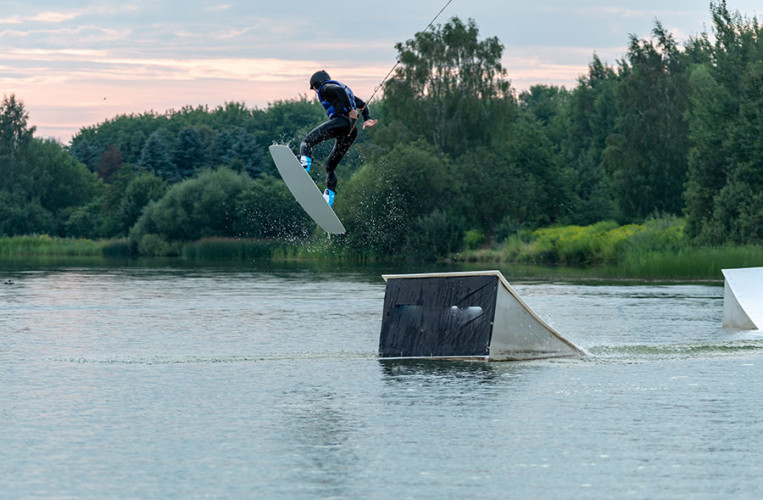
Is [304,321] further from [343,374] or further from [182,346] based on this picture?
[343,374]

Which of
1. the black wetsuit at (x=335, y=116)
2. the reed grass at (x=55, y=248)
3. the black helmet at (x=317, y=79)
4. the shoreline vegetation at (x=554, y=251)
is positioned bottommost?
the reed grass at (x=55, y=248)

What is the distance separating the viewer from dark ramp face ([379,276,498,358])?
16953 mm

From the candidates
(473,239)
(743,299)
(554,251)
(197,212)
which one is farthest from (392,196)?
(743,299)

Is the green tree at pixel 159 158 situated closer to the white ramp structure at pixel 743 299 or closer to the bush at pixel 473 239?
the bush at pixel 473 239

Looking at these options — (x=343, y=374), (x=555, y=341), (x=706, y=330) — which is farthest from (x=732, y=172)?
(x=343, y=374)

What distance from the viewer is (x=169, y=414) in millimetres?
12586

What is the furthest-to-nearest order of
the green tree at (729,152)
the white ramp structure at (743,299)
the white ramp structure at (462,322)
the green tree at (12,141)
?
1. the green tree at (12,141)
2. the green tree at (729,152)
3. the white ramp structure at (743,299)
4. the white ramp structure at (462,322)

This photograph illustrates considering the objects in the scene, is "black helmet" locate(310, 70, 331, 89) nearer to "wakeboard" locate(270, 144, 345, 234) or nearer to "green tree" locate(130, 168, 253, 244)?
"wakeboard" locate(270, 144, 345, 234)

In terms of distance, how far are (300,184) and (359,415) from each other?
4408 millimetres

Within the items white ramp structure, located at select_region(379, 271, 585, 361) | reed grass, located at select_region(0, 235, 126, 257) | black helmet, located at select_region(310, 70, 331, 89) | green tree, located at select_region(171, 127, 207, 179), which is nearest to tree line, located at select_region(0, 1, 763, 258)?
reed grass, located at select_region(0, 235, 126, 257)

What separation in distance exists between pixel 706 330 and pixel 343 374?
1013 cm

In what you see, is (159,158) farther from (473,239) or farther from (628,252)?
(628,252)

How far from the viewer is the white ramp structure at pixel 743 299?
23.0m

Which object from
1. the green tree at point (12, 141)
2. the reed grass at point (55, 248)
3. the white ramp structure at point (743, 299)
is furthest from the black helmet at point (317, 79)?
the green tree at point (12, 141)
